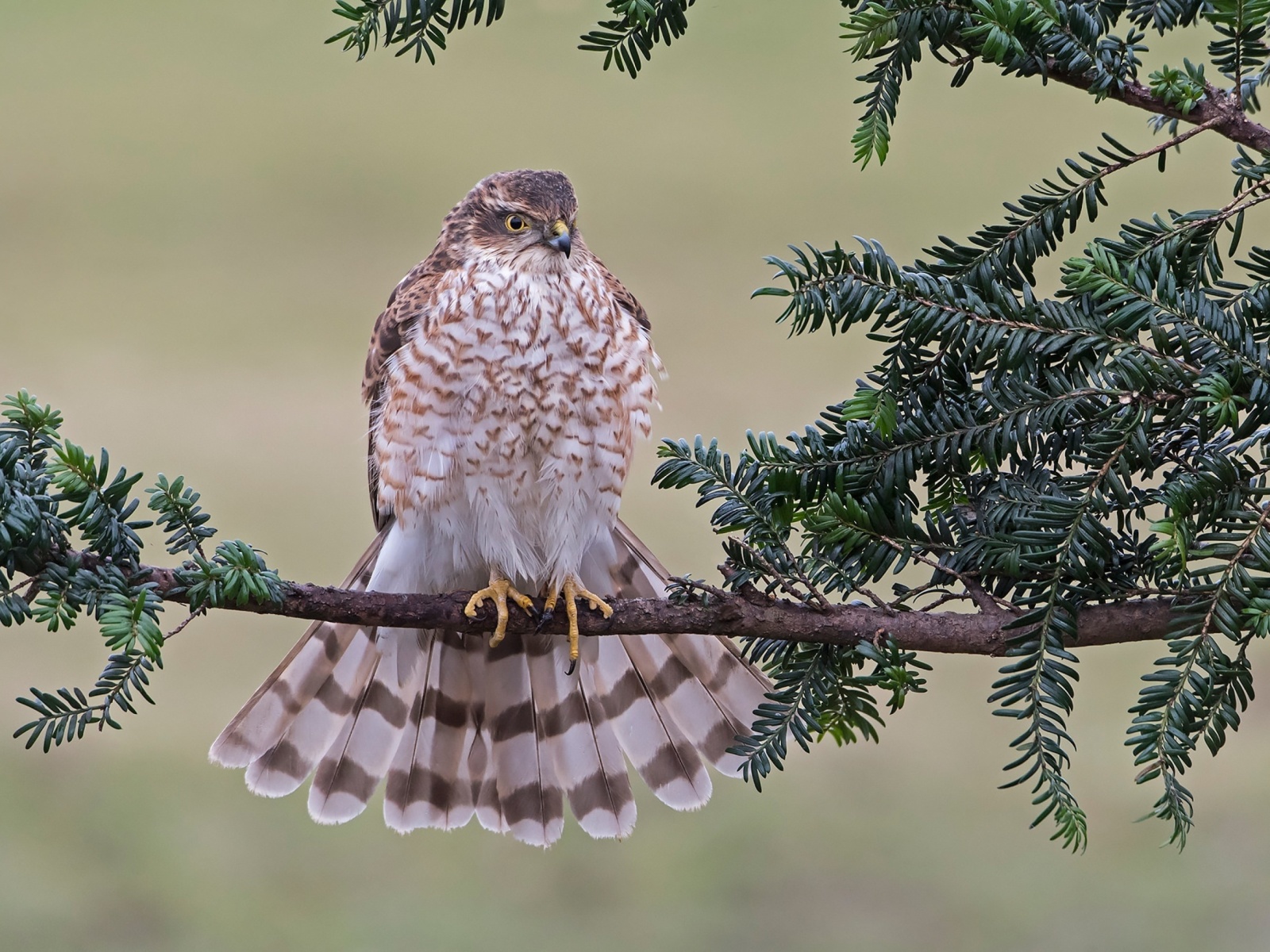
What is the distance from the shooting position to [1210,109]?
1382mm

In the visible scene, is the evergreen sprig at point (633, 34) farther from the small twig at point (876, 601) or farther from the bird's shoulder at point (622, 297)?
the bird's shoulder at point (622, 297)

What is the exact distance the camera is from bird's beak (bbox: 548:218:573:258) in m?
2.37

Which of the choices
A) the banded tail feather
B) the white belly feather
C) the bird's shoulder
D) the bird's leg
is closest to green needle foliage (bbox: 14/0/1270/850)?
the bird's leg

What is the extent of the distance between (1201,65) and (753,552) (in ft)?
2.49

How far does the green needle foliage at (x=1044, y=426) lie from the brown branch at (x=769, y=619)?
0.03 meters

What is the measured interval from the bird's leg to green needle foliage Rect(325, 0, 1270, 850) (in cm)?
56

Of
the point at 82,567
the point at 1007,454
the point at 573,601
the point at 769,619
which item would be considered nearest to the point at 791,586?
the point at 769,619

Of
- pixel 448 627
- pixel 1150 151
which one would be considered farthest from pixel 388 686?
pixel 1150 151

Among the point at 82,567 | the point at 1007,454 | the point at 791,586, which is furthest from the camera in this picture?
the point at 791,586

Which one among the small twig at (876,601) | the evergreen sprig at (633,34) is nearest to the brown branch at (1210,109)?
the evergreen sprig at (633,34)

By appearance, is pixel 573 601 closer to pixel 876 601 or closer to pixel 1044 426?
pixel 876 601

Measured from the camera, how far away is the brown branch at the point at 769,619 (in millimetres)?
1447

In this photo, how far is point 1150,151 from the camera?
1405mm

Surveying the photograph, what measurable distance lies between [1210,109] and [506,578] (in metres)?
1.49
